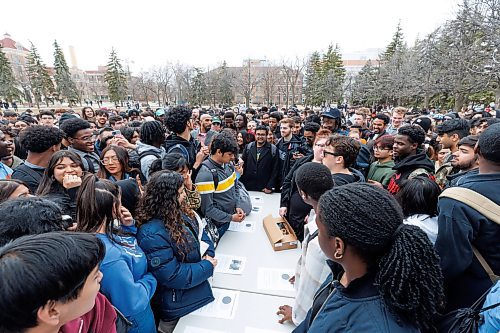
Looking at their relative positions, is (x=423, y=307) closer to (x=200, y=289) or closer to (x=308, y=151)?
(x=200, y=289)

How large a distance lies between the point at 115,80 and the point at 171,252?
41.8m

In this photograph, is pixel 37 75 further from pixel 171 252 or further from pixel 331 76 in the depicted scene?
pixel 171 252

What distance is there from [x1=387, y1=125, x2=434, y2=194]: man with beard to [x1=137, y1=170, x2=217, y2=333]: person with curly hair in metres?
2.28

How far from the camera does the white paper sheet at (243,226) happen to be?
2.79 meters

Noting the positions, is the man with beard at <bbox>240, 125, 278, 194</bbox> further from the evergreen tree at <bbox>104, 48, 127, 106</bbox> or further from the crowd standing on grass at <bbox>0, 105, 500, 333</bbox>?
the evergreen tree at <bbox>104, 48, 127, 106</bbox>

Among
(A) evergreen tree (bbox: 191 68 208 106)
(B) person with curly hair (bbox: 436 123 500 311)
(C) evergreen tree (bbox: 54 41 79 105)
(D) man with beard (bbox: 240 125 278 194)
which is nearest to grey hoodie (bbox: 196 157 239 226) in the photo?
(D) man with beard (bbox: 240 125 278 194)

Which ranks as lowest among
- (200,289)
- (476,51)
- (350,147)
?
(200,289)

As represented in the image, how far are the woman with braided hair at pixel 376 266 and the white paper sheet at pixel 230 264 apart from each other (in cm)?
117

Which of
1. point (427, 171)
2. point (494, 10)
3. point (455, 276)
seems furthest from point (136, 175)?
point (494, 10)

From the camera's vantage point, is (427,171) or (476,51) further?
(476,51)

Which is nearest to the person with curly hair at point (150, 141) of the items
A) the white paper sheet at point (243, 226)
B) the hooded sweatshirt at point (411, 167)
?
the white paper sheet at point (243, 226)

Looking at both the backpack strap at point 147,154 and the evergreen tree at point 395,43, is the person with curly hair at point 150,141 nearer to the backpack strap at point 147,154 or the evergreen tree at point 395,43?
the backpack strap at point 147,154

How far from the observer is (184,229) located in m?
1.84

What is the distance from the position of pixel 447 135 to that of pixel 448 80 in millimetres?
20240
